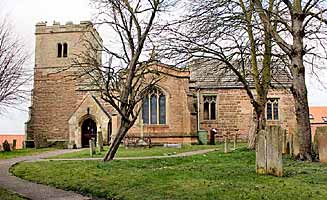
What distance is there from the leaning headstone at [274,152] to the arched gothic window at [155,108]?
21948 millimetres

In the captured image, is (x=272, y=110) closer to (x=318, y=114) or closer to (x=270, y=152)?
(x=318, y=114)

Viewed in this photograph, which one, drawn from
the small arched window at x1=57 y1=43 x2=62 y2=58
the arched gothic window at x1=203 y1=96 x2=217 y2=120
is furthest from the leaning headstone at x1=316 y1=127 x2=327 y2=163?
the small arched window at x1=57 y1=43 x2=62 y2=58

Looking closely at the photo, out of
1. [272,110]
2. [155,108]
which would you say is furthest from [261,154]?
[272,110]

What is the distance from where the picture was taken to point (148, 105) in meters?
33.6

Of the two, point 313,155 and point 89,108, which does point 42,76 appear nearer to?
point 89,108

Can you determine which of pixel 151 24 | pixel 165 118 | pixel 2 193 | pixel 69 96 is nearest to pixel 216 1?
pixel 151 24

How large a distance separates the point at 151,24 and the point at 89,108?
69.4 feet

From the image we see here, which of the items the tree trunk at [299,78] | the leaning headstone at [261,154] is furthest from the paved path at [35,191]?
the tree trunk at [299,78]

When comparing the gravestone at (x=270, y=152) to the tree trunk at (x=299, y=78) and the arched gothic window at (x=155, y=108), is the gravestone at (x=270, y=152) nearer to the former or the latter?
the tree trunk at (x=299, y=78)

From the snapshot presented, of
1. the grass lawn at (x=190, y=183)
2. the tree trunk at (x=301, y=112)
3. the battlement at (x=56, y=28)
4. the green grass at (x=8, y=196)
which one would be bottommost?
the green grass at (x=8, y=196)

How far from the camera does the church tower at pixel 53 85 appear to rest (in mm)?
42000

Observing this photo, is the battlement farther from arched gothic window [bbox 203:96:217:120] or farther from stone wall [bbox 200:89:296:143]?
arched gothic window [bbox 203:96:217:120]

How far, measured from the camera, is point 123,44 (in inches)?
699

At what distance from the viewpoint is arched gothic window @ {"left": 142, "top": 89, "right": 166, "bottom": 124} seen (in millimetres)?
33188
